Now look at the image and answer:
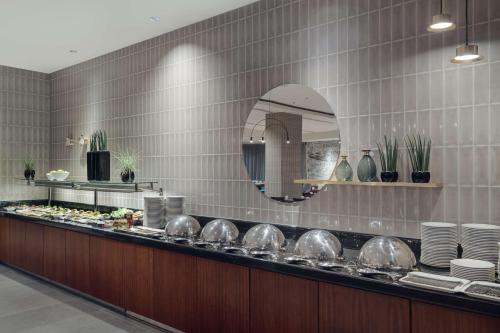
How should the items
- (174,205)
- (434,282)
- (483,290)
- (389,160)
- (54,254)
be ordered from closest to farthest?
(483,290) < (434,282) < (389,160) < (174,205) < (54,254)

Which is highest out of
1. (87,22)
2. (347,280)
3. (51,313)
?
(87,22)

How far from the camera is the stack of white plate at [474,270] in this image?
1978mm

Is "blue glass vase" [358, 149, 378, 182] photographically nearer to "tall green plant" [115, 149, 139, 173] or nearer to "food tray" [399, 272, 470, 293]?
"food tray" [399, 272, 470, 293]

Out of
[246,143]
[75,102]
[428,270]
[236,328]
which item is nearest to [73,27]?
[75,102]

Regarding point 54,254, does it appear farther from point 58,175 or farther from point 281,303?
point 281,303

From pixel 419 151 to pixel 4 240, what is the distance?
515cm

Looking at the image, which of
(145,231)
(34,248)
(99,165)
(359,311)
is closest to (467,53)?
(359,311)

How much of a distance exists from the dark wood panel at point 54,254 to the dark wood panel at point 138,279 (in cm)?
118

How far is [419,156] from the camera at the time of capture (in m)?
2.55

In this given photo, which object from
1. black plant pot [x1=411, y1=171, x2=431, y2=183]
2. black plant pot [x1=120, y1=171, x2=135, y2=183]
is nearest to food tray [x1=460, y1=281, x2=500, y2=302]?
black plant pot [x1=411, y1=171, x2=431, y2=183]

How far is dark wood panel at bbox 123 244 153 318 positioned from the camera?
10.9 feet

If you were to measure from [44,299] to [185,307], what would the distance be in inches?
77.0

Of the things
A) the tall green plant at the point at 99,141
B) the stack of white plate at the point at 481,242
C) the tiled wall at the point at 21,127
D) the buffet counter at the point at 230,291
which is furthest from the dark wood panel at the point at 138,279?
the tiled wall at the point at 21,127

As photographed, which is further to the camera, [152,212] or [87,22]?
[87,22]
